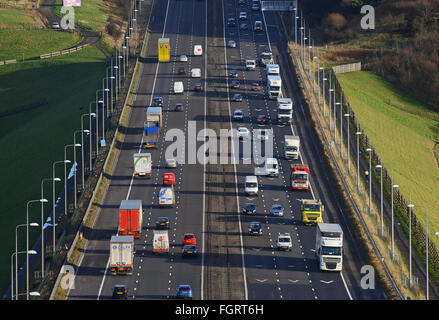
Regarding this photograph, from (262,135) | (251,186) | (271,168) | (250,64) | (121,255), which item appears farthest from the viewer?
(250,64)

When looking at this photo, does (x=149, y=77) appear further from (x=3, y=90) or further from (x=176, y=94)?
(x=3, y=90)

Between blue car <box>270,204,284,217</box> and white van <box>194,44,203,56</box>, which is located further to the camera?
white van <box>194,44,203,56</box>

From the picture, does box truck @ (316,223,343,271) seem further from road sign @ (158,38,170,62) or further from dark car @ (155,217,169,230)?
road sign @ (158,38,170,62)

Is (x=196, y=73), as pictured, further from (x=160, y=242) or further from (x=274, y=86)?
(x=160, y=242)

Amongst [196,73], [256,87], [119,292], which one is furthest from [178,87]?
[119,292]

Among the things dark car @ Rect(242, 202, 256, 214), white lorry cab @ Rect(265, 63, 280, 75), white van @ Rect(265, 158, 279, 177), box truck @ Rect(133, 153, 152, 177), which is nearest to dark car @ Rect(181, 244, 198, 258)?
dark car @ Rect(242, 202, 256, 214)

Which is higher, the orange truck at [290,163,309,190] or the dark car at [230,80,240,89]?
the dark car at [230,80,240,89]
